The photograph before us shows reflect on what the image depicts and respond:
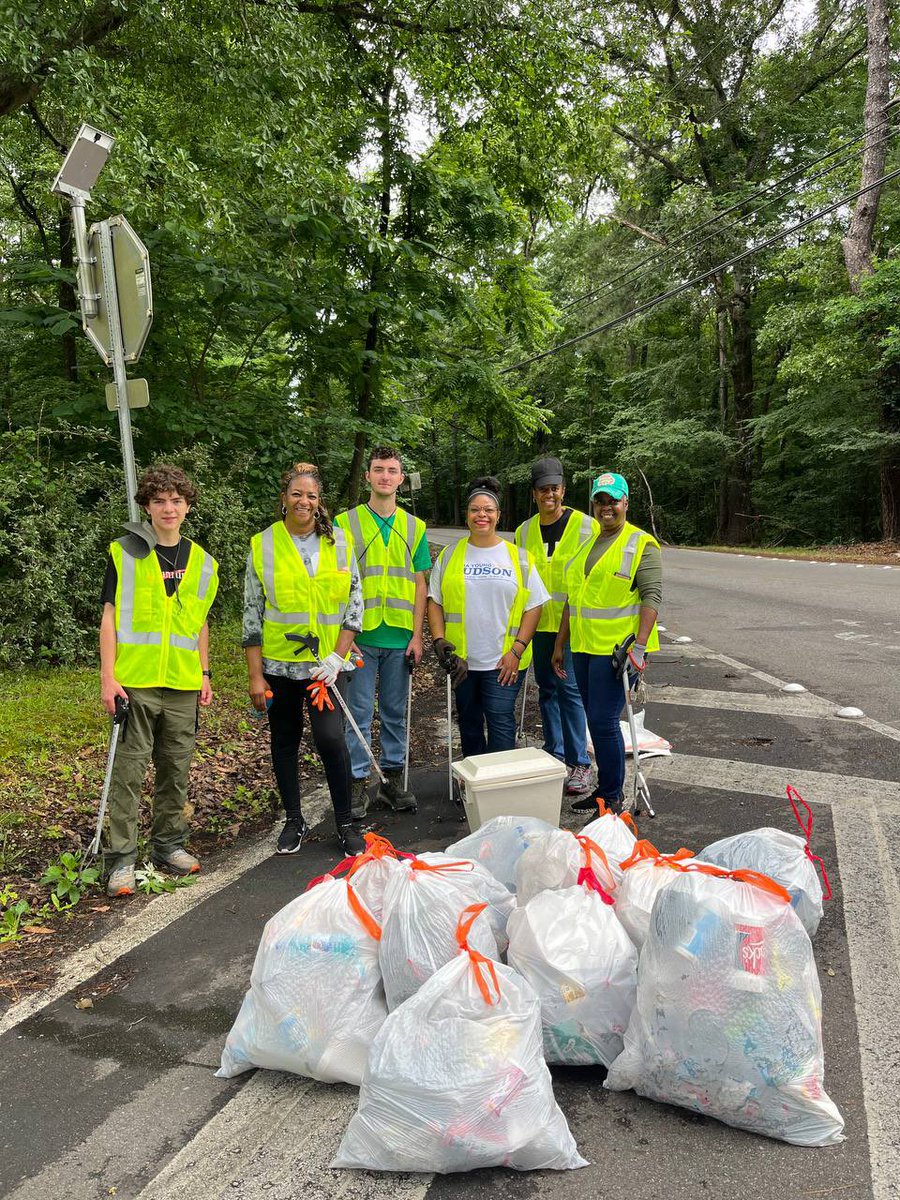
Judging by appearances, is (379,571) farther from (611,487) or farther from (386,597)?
(611,487)

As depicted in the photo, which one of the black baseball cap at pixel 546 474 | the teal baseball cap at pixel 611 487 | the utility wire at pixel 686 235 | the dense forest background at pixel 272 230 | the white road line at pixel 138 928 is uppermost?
the utility wire at pixel 686 235

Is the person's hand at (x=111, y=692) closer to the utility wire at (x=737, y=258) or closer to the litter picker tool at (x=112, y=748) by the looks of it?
the litter picker tool at (x=112, y=748)

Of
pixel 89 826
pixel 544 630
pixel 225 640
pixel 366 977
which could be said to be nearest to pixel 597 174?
pixel 225 640

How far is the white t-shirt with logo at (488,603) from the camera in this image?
4.41 meters

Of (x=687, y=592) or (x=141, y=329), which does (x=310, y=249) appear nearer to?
(x=141, y=329)

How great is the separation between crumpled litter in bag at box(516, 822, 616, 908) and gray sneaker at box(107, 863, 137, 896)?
73.2 inches

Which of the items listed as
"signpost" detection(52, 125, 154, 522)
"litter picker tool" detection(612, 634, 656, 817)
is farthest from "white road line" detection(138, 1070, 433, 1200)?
"signpost" detection(52, 125, 154, 522)

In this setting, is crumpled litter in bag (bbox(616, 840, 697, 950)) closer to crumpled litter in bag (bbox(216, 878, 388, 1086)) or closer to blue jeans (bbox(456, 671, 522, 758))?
crumpled litter in bag (bbox(216, 878, 388, 1086))

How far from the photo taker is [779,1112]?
2.10 meters

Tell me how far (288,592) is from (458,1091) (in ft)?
8.23

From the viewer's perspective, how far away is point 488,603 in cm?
442

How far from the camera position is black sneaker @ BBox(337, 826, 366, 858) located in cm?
399

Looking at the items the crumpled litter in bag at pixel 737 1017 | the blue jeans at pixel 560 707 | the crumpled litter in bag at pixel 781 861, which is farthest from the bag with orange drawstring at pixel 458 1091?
the blue jeans at pixel 560 707

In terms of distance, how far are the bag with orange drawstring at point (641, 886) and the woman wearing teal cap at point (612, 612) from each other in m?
1.49
